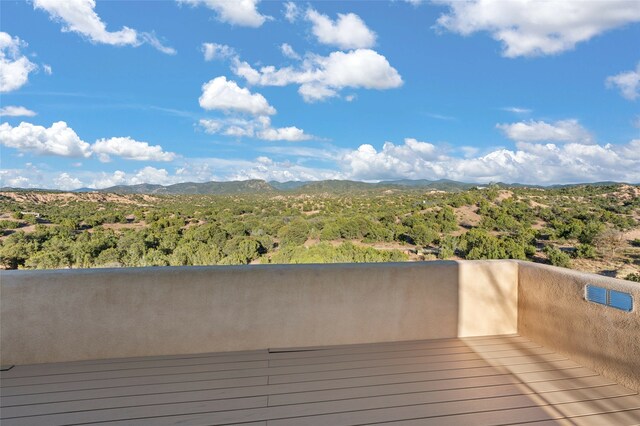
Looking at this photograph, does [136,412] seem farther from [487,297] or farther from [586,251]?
[586,251]

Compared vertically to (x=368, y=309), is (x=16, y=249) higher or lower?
lower

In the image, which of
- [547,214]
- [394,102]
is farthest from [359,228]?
[394,102]

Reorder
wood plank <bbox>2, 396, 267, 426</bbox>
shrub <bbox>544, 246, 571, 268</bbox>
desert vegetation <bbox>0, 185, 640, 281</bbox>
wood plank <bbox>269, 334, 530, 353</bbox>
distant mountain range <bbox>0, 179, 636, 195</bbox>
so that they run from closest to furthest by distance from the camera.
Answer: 1. wood plank <bbox>2, 396, 267, 426</bbox>
2. wood plank <bbox>269, 334, 530, 353</bbox>
3. desert vegetation <bbox>0, 185, 640, 281</bbox>
4. shrub <bbox>544, 246, 571, 268</bbox>
5. distant mountain range <bbox>0, 179, 636, 195</bbox>

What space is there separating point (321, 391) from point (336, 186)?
58368 millimetres

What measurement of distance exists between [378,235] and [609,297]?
1753cm

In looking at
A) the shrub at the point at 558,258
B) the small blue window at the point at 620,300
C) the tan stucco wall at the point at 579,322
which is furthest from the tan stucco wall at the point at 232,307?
the shrub at the point at 558,258

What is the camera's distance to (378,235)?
19.8 meters

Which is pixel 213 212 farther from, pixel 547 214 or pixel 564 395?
pixel 564 395

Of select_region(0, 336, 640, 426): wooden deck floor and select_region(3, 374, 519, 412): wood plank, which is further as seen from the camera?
select_region(3, 374, 519, 412): wood plank

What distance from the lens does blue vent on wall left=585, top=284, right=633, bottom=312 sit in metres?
2.19

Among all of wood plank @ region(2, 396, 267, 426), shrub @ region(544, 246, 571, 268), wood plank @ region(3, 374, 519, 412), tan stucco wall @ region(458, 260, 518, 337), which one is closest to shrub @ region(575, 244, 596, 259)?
shrub @ region(544, 246, 571, 268)

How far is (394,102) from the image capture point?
3225cm

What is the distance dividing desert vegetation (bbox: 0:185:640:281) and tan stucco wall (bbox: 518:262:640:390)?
294 inches

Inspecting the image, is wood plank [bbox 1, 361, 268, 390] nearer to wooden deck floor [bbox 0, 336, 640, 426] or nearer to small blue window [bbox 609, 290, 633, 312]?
wooden deck floor [bbox 0, 336, 640, 426]
